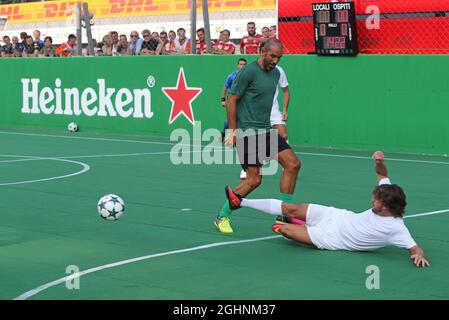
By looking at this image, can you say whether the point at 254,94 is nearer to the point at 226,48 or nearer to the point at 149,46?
the point at 226,48

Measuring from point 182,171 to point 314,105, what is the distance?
548 centimetres

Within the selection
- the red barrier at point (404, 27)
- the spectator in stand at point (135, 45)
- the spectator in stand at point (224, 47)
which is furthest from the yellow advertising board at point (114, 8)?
the red barrier at point (404, 27)

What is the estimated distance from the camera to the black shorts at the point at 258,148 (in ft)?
33.7

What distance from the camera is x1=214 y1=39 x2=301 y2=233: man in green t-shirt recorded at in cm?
1023

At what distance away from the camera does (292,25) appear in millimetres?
21891

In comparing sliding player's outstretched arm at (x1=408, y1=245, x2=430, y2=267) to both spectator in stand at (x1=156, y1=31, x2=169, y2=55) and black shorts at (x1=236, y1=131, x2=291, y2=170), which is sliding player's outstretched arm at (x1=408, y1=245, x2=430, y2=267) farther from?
spectator in stand at (x1=156, y1=31, x2=169, y2=55)

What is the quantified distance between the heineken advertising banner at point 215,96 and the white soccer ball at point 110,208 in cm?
968

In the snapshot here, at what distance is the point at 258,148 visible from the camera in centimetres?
1028

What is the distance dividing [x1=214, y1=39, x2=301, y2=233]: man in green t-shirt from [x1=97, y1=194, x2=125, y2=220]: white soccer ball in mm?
1267

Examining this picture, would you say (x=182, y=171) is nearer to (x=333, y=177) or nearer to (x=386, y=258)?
(x=333, y=177)

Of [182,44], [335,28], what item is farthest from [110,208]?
[182,44]

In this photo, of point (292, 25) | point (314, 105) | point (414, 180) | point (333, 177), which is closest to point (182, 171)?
point (333, 177)
